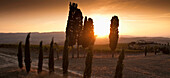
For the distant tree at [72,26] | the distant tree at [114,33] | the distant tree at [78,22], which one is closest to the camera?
the distant tree at [72,26]

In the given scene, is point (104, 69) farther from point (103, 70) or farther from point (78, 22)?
point (78, 22)

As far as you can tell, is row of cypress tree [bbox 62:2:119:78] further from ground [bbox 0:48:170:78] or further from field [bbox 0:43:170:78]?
ground [bbox 0:48:170:78]

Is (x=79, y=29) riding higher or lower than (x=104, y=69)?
higher

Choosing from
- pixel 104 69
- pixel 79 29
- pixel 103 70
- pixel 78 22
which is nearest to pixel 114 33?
pixel 79 29

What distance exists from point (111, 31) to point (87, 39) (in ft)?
24.9

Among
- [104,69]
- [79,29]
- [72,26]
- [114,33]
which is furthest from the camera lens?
[114,33]

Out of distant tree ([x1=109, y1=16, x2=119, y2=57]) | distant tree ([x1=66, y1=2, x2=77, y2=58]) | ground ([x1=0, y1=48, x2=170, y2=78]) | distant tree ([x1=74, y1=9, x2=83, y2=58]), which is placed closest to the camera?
ground ([x1=0, y1=48, x2=170, y2=78])

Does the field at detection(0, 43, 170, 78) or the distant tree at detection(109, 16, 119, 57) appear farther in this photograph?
the distant tree at detection(109, 16, 119, 57)

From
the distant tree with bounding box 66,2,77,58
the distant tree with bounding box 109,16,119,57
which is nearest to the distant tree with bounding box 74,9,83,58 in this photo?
the distant tree with bounding box 66,2,77,58

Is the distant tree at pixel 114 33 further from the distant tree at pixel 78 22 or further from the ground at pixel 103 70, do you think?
the distant tree at pixel 78 22

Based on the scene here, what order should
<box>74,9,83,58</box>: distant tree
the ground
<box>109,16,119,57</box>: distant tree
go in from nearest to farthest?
the ground
<box>74,9,83,58</box>: distant tree
<box>109,16,119,57</box>: distant tree

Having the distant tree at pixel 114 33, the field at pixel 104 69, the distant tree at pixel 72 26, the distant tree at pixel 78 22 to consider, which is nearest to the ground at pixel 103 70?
the field at pixel 104 69

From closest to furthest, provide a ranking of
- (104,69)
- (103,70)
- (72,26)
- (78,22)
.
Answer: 1. (103,70)
2. (104,69)
3. (72,26)
4. (78,22)

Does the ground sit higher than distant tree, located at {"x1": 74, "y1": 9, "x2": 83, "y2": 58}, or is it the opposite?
distant tree, located at {"x1": 74, "y1": 9, "x2": 83, "y2": 58}
